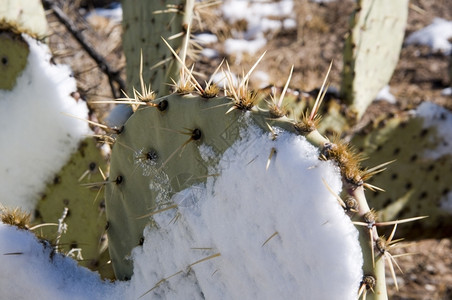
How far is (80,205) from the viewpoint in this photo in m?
1.51

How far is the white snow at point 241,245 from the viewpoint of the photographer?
0.79 metres

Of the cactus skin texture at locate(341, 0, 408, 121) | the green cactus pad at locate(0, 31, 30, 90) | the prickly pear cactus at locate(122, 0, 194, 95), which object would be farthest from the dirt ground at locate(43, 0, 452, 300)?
the green cactus pad at locate(0, 31, 30, 90)

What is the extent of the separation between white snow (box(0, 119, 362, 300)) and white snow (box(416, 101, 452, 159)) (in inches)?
57.8

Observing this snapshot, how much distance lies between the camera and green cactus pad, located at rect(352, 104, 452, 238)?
7.24 feet

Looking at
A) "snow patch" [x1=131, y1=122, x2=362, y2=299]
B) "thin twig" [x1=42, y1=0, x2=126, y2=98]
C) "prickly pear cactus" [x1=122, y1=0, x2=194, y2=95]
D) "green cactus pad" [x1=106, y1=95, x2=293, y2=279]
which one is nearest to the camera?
"snow patch" [x1=131, y1=122, x2=362, y2=299]

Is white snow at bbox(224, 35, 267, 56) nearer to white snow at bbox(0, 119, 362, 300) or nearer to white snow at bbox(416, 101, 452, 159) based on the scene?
white snow at bbox(416, 101, 452, 159)

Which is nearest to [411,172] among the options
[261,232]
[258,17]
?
[261,232]

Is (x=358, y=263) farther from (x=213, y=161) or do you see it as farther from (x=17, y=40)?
(x=17, y=40)

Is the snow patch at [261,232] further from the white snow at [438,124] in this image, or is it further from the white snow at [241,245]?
the white snow at [438,124]

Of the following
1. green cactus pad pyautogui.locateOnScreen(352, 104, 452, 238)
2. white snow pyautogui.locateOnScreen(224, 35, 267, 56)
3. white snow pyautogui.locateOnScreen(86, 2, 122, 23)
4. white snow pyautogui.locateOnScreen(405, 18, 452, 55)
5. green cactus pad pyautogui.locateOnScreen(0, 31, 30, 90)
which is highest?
green cactus pad pyautogui.locateOnScreen(0, 31, 30, 90)

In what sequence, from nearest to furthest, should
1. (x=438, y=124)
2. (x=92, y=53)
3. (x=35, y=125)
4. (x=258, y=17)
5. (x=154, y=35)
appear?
(x=35, y=125) < (x=154, y=35) < (x=438, y=124) < (x=92, y=53) < (x=258, y=17)

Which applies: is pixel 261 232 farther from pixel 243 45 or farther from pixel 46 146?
pixel 243 45

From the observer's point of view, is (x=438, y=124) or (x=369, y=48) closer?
(x=369, y=48)

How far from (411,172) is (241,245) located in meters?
1.57
